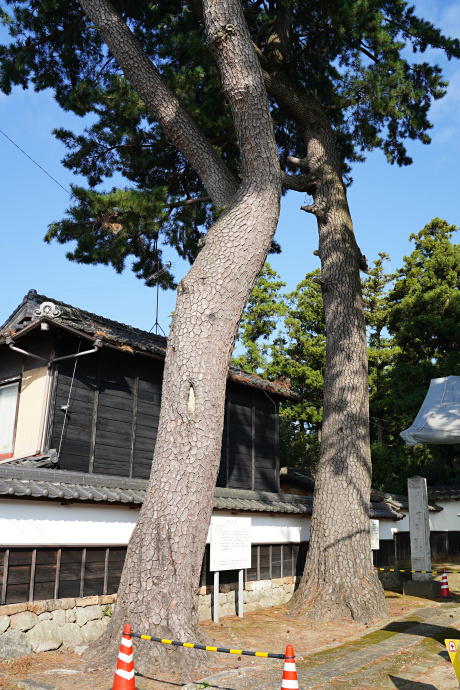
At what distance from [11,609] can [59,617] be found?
2.50 ft

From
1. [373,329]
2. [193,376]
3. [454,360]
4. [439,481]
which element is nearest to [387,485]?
[439,481]

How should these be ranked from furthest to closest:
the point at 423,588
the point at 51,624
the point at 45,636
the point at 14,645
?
the point at 423,588 → the point at 51,624 → the point at 45,636 → the point at 14,645

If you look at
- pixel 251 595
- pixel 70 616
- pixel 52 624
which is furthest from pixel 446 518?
pixel 52 624

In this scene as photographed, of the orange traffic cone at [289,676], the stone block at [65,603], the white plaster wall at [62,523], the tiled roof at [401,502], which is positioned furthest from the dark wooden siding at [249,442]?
the orange traffic cone at [289,676]

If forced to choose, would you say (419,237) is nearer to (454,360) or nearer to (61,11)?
(454,360)

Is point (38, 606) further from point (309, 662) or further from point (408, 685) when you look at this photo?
point (408, 685)

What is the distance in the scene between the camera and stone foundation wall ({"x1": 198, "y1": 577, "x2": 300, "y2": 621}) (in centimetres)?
937

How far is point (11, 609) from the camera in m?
6.77

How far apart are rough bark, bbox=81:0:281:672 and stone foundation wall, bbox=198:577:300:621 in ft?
10.6

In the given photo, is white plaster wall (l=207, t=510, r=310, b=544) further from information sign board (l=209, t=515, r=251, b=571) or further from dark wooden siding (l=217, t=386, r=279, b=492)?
dark wooden siding (l=217, t=386, r=279, b=492)

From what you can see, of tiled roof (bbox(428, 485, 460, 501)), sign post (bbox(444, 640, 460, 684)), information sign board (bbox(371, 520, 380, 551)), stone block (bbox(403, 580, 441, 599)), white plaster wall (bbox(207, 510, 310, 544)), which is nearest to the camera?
sign post (bbox(444, 640, 460, 684))

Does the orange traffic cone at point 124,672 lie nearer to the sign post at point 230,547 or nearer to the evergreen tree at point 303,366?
the sign post at point 230,547

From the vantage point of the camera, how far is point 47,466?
958 centimetres

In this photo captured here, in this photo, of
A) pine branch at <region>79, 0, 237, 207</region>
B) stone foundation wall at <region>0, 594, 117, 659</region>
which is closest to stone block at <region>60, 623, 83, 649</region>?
stone foundation wall at <region>0, 594, 117, 659</region>
